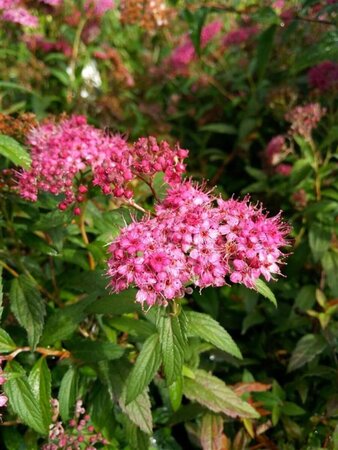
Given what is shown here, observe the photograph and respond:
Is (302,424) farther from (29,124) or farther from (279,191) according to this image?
(29,124)

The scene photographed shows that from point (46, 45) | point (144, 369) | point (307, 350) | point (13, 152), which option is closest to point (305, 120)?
point (307, 350)

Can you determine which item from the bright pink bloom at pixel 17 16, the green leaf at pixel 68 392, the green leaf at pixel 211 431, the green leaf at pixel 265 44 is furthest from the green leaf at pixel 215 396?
the bright pink bloom at pixel 17 16

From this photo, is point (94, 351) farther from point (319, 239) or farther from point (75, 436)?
point (319, 239)

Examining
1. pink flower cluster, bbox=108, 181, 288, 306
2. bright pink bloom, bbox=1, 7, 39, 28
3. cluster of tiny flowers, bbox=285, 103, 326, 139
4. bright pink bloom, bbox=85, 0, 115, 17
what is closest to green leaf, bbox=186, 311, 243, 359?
pink flower cluster, bbox=108, 181, 288, 306

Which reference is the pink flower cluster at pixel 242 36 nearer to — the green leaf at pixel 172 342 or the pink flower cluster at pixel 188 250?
the pink flower cluster at pixel 188 250

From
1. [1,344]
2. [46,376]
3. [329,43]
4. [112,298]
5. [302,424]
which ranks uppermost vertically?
[329,43]

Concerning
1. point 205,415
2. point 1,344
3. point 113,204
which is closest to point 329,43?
point 113,204
